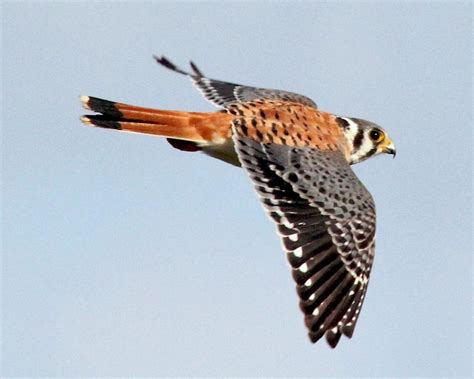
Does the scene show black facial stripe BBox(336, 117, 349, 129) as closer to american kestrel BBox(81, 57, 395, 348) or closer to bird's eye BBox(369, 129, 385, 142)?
american kestrel BBox(81, 57, 395, 348)

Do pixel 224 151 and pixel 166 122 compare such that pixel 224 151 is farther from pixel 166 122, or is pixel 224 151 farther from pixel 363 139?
pixel 363 139

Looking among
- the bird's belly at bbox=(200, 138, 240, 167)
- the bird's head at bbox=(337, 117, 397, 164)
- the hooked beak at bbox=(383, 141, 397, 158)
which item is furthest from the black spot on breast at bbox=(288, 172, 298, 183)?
the hooked beak at bbox=(383, 141, 397, 158)

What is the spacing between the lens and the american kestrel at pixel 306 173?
1005 cm

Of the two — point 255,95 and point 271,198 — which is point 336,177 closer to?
point 271,198

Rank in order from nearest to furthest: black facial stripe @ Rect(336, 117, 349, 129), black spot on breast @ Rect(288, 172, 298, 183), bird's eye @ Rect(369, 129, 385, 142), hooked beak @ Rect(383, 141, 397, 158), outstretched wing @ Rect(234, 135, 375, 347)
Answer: outstretched wing @ Rect(234, 135, 375, 347), black spot on breast @ Rect(288, 172, 298, 183), black facial stripe @ Rect(336, 117, 349, 129), bird's eye @ Rect(369, 129, 385, 142), hooked beak @ Rect(383, 141, 397, 158)

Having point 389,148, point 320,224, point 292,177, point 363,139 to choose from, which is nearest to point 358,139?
point 363,139

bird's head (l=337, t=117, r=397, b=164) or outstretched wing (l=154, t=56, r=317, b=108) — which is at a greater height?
outstretched wing (l=154, t=56, r=317, b=108)

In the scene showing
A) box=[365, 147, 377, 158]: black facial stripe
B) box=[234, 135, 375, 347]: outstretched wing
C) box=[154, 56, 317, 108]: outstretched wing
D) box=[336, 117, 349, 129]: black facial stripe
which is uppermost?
box=[154, 56, 317, 108]: outstretched wing

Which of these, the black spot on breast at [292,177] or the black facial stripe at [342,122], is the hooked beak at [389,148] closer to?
the black facial stripe at [342,122]

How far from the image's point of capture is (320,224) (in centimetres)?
1039

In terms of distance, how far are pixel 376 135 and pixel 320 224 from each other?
2382 millimetres

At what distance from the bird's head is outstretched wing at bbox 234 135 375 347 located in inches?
39.0

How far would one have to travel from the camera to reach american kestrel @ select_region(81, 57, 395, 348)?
10055mm

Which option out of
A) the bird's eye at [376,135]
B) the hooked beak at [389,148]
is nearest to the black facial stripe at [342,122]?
the bird's eye at [376,135]
